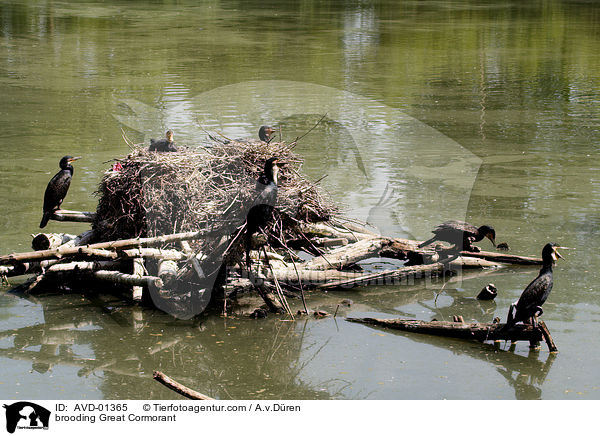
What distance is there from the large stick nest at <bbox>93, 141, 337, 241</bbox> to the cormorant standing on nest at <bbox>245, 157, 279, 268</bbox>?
0.32 m

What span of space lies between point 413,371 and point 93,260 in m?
3.98

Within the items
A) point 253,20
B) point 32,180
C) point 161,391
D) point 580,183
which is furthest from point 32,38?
point 161,391

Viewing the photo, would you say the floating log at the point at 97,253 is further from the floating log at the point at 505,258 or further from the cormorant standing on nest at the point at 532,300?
the floating log at the point at 505,258

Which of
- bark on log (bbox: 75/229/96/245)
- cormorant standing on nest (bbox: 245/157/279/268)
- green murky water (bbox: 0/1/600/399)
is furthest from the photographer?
bark on log (bbox: 75/229/96/245)

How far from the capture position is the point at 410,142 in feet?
60.4

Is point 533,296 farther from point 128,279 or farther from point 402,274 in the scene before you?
point 128,279

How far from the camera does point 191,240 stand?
9.41m

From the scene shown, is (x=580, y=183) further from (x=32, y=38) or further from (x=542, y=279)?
(x=32, y=38)

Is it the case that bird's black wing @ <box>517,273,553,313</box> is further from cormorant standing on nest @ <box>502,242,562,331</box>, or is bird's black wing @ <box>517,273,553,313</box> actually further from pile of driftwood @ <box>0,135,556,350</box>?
pile of driftwood @ <box>0,135,556,350</box>

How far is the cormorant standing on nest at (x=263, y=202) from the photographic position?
8828 mm

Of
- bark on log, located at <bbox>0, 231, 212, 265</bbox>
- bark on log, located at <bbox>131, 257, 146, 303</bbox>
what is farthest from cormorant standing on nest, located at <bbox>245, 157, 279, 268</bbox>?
bark on log, located at <bbox>131, 257, 146, 303</bbox>

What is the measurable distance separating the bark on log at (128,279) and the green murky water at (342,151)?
1.03 ft

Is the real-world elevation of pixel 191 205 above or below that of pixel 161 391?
above

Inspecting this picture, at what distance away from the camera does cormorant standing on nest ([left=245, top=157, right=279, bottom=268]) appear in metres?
8.83
